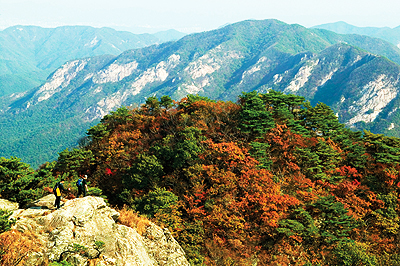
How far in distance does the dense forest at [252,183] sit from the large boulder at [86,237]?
7445mm

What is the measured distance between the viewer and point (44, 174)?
32156 mm

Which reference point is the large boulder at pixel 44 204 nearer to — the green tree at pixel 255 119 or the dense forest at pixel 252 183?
the dense forest at pixel 252 183

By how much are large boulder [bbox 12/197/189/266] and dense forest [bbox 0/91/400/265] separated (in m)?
7.45

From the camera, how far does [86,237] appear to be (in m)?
17.3

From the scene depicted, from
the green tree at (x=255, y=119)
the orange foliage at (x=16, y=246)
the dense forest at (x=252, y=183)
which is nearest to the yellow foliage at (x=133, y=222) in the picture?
the dense forest at (x=252, y=183)

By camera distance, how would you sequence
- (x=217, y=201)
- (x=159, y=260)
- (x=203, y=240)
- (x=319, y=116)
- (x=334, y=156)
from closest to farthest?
(x=159, y=260) < (x=203, y=240) < (x=217, y=201) < (x=334, y=156) < (x=319, y=116)

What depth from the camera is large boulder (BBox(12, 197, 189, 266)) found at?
16.0 metres

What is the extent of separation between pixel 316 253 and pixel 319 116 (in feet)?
91.8

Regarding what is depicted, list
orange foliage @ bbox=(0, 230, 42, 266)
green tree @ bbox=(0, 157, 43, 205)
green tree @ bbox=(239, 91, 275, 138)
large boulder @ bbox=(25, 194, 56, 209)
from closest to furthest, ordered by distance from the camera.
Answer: orange foliage @ bbox=(0, 230, 42, 266) < large boulder @ bbox=(25, 194, 56, 209) < green tree @ bbox=(0, 157, 43, 205) < green tree @ bbox=(239, 91, 275, 138)

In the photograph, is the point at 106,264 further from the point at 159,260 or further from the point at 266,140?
the point at 266,140

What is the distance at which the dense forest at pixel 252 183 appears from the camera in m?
28.6

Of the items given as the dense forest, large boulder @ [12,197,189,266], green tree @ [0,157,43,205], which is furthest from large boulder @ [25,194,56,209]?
the dense forest

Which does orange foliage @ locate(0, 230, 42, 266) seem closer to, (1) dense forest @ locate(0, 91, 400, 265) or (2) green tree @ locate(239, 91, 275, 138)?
(1) dense forest @ locate(0, 91, 400, 265)

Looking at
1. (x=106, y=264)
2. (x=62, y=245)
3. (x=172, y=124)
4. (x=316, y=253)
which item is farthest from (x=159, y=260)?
(x=172, y=124)
